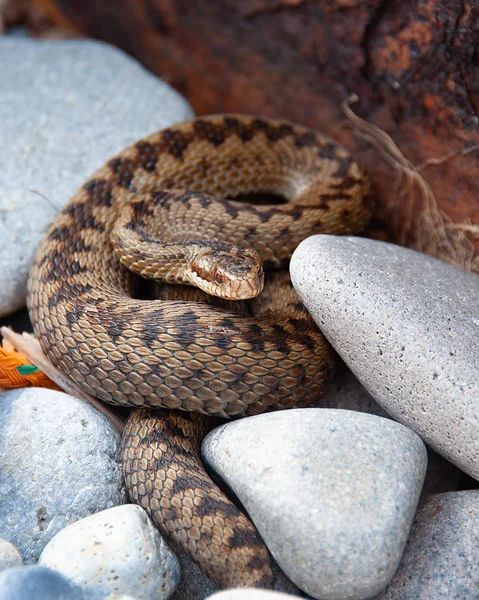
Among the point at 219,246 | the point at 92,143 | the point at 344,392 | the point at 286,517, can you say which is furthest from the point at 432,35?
the point at 286,517

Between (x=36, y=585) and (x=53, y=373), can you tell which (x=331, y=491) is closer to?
(x=36, y=585)

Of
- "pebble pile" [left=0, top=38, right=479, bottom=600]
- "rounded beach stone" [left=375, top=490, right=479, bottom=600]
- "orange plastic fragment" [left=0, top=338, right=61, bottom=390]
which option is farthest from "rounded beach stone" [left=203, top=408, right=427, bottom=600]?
"orange plastic fragment" [left=0, top=338, right=61, bottom=390]

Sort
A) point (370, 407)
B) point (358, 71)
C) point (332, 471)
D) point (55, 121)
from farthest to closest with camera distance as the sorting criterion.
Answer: point (55, 121) → point (358, 71) → point (370, 407) → point (332, 471)

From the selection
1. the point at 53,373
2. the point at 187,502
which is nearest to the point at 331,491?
the point at 187,502

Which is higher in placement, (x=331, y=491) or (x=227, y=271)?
(x=227, y=271)

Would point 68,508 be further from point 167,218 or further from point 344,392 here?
point 167,218

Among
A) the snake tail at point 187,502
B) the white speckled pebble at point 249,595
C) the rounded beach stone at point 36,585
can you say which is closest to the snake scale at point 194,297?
the snake tail at point 187,502
